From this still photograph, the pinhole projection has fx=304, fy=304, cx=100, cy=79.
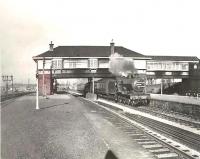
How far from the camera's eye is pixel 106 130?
17.0 metres

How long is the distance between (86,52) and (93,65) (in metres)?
3.82

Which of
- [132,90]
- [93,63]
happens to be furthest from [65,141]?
[93,63]

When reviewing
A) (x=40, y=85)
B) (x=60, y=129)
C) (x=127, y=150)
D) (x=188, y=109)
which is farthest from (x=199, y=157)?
(x=40, y=85)

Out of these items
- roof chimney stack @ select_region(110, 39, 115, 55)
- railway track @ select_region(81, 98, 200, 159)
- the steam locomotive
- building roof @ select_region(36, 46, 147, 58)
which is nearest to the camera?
railway track @ select_region(81, 98, 200, 159)

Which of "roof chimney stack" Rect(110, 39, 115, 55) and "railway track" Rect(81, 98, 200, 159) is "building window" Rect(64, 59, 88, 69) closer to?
"roof chimney stack" Rect(110, 39, 115, 55)

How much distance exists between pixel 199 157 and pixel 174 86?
60162 millimetres

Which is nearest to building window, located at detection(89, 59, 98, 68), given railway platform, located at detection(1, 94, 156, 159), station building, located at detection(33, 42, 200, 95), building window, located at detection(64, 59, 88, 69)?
station building, located at detection(33, 42, 200, 95)

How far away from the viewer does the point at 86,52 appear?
6119cm

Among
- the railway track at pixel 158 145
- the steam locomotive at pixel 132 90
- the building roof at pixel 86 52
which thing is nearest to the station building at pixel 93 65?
the building roof at pixel 86 52

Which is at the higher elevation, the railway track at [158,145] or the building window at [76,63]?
the building window at [76,63]

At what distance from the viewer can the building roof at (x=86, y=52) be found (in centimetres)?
5944

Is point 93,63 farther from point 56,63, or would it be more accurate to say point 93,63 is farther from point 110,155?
point 110,155

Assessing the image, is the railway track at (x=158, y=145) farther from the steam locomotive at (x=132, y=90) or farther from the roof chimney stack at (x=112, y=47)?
the roof chimney stack at (x=112, y=47)

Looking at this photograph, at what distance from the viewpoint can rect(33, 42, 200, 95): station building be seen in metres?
57.8
